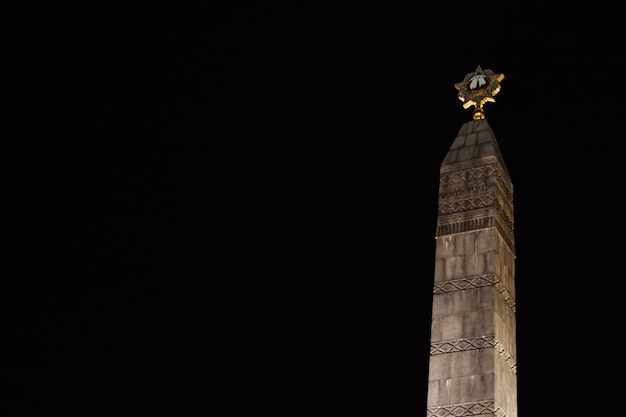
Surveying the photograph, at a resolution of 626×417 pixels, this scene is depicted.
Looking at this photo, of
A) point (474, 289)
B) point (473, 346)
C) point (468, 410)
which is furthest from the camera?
point (474, 289)

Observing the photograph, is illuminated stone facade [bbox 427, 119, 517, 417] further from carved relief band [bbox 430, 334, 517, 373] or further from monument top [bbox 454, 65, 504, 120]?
monument top [bbox 454, 65, 504, 120]

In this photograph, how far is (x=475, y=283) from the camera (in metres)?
18.0

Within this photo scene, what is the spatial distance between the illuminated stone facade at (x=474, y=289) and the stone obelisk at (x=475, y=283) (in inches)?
0.6

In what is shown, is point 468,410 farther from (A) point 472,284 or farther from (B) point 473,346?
(A) point 472,284

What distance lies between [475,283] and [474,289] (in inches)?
Result: 4.2

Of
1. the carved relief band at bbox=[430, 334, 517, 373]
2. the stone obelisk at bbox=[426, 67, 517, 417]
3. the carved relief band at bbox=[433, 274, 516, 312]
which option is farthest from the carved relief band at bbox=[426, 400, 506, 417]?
the carved relief band at bbox=[433, 274, 516, 312]

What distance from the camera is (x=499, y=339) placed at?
57.2 ft

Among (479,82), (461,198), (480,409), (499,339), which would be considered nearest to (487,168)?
(461,198)

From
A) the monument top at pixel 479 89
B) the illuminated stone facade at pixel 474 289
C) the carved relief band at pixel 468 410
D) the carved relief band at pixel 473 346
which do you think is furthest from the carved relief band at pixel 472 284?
the monument top at pixel 479 89

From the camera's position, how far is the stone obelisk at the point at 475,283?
55.9ft

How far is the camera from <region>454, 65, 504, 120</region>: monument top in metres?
20.2

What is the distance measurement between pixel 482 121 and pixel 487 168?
1519mm

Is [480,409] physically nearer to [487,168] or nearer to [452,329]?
[452,329]

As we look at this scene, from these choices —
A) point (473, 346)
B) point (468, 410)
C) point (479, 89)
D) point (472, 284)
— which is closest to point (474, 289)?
point (472, 284)
